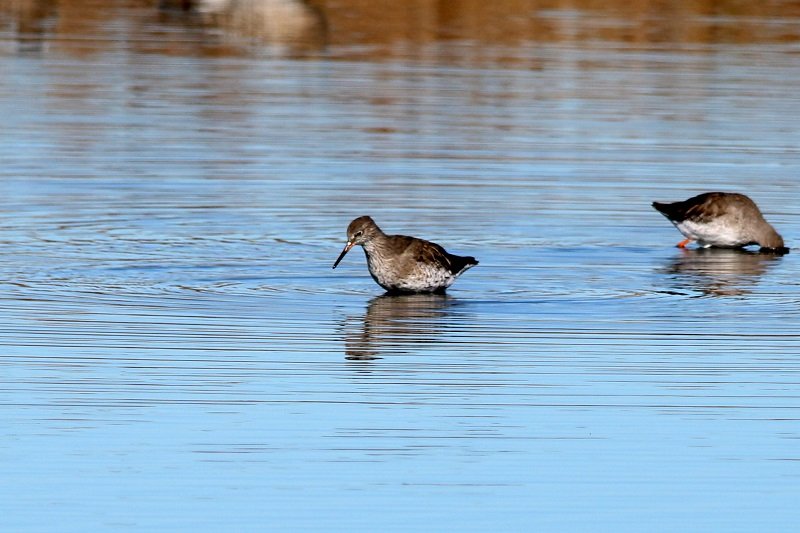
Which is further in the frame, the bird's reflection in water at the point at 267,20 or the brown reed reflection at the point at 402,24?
the bird's reflection in water at the point at 267,20

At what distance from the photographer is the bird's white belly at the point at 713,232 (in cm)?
1955

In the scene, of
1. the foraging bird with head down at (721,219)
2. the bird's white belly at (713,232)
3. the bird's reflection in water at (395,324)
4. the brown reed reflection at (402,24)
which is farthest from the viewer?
the brown reed reflection at (402,24)

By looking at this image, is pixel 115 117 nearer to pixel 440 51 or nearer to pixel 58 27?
pixel 440 51

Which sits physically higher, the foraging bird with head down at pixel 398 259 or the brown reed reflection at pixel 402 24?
the brown reed reflection at pixel 402 24

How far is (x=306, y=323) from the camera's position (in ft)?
48.2

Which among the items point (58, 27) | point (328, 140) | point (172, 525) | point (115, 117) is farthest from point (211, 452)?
point (58, 27)

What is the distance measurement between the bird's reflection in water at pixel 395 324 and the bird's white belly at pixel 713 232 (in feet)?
→ 13.2

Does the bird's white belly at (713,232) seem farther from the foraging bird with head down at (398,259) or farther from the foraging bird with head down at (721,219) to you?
the foraging bird with head down at (398,259)

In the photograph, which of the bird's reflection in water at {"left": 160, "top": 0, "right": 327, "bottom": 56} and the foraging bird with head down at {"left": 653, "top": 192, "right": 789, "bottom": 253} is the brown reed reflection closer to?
the bird's reflection in water at {"left": 160, "top": 0, "right": 327, "bottom": 56}

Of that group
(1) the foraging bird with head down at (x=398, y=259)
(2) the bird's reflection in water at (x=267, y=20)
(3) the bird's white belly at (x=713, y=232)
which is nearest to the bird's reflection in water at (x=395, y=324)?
(1) the foraging bird with head down at (x=398, y=259)

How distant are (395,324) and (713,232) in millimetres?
5715

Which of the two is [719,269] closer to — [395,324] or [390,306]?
[390,306]

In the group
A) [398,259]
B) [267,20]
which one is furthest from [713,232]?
[267,20]

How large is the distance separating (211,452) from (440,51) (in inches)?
1135
